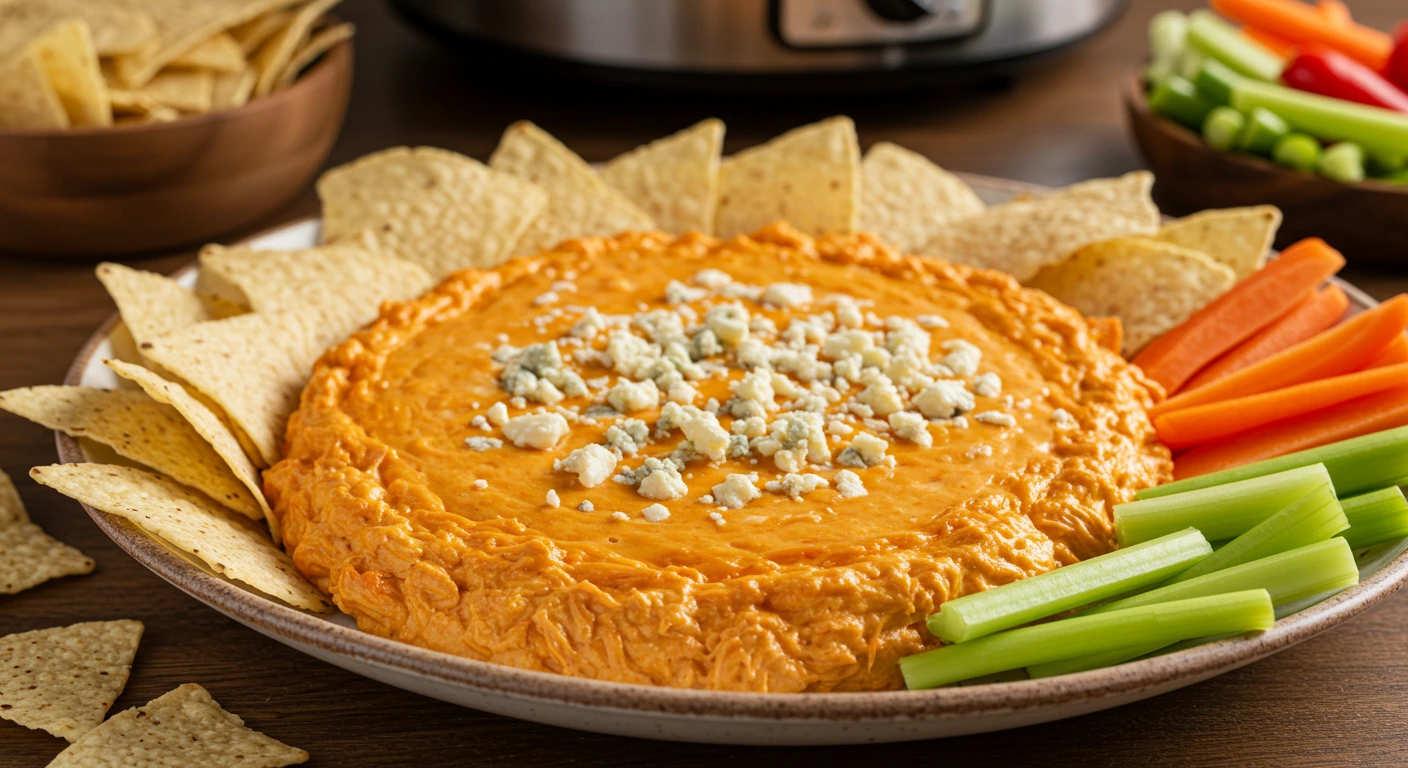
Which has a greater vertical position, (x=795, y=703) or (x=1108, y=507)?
(x=795, y=703)

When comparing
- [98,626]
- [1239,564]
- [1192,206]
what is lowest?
[1192,206]

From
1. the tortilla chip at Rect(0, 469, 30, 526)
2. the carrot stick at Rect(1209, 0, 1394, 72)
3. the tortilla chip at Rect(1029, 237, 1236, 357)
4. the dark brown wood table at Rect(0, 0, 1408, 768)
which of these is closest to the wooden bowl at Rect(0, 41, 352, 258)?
the dark brown wood table at Rect(0, 0, 1408, 768)

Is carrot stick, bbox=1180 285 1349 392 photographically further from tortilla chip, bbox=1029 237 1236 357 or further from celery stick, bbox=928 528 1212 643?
celery stick, bbox=928 528 1212 643

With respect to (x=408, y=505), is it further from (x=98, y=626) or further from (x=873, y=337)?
(x=873, y=337)

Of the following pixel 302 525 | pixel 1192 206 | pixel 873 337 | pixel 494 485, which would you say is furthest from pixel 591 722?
pixel 1192 206

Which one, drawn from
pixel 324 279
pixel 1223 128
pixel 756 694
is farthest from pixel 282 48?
pixel 756 694

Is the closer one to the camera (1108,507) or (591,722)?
(591,722)
